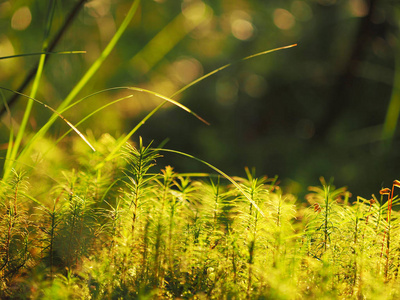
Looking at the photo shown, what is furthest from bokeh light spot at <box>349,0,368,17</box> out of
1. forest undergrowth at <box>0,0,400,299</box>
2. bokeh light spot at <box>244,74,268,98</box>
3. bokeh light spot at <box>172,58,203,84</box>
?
forest undergrowth at <box>0,0,400,299</box>

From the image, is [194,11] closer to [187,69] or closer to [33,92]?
[187,69]

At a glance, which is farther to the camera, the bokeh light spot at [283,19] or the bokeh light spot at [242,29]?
the bokeh light spot at [242,29]

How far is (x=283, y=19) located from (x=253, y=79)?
0.43 metres

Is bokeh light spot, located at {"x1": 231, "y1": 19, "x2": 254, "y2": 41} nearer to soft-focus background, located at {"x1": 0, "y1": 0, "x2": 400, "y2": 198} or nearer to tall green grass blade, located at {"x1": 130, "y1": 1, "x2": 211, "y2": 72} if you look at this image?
soft-focus background, located at {"x1": 0, "y1": 0, "x2": 400, "y2": 198}

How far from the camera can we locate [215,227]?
1.42ft

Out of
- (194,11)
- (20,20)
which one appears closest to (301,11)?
(194,11)

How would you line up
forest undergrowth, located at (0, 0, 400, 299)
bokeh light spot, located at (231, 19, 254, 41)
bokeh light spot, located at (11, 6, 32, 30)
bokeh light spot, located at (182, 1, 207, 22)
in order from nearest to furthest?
forest undergrowth, located at (0, 0, 400, 299) → bokeh light spot, located at (11, 6, 32, 30) → bokeh light spot, located at (182, 1, 207, 22) → bokeh light spot, located at (231, 19, 254, 41)

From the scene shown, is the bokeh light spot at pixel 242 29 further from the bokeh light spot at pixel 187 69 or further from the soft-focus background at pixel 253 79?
the bokeh light spot at pixel 187 69

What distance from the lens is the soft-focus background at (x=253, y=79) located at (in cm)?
129

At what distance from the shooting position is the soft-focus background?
1291 mm

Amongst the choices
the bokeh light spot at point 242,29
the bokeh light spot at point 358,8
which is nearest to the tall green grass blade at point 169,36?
the bokeh light spot at point 242,29

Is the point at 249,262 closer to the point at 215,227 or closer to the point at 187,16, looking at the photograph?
the point at 215,227

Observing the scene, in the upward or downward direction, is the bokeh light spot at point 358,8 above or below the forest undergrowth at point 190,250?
above

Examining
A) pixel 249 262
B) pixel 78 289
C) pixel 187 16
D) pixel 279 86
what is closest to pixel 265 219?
pixel 249 262
